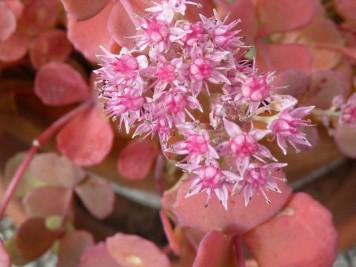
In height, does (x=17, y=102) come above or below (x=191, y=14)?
below

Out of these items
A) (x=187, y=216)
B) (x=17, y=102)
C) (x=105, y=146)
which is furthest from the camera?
(x=17, y=102)

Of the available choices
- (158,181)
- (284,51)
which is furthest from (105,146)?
(284,51)

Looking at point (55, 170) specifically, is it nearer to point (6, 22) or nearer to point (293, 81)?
point (6, 22)

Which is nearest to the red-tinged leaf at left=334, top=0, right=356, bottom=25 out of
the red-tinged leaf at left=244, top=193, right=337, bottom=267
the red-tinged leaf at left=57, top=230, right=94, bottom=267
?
the red-tinged leaf at left=244, top=193, right=337, bottom=267

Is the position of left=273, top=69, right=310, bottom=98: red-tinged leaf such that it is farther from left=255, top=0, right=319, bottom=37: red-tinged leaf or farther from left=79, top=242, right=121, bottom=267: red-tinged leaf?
left=79, top=242, right=121, bottom=267: red-tinged leaf

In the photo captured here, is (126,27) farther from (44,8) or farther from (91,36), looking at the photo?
(44,8)

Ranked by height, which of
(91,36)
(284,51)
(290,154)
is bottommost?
(290,154)
